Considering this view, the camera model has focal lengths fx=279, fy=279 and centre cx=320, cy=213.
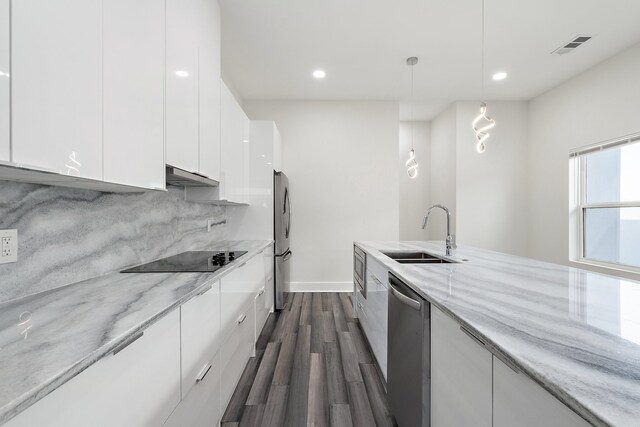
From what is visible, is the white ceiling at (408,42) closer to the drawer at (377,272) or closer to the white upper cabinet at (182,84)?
the white upper cabinet at (182,84)

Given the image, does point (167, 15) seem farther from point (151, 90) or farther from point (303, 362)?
point (303, 362)

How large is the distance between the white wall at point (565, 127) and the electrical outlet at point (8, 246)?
16.3ft

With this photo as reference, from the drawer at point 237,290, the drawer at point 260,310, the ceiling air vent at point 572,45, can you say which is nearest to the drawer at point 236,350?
the drawer at point 237,290

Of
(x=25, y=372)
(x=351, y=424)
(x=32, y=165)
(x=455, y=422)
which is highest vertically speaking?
(x=32, y=165)

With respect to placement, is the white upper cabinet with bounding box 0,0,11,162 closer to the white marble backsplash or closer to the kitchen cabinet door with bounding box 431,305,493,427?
the white marble backsplash

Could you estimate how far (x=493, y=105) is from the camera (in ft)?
15.2

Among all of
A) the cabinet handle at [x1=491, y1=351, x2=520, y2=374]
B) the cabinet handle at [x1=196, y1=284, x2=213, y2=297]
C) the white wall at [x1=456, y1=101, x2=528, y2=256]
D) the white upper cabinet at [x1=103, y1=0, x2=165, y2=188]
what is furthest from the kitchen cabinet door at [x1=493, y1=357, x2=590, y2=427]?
the white wall at [x1=456, y1=101, x2=528, y2=256]

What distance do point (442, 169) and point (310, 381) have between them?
4.37 meters

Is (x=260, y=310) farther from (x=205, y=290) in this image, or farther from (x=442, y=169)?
(x=442, y=169)

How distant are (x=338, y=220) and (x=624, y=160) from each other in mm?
3537

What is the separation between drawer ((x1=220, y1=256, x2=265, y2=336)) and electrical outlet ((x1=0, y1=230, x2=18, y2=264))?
799 millimetres

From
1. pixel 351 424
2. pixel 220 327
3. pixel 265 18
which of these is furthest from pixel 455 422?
pixel 265 18

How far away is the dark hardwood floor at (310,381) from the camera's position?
1.64m

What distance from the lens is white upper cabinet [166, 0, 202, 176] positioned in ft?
4.85
